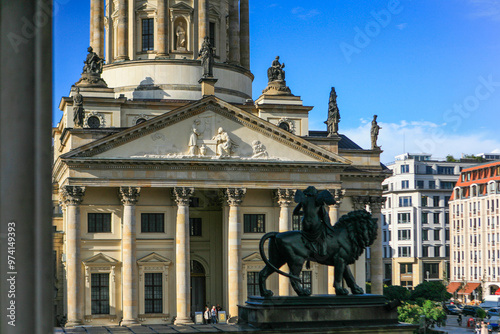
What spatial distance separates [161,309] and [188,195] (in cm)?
844

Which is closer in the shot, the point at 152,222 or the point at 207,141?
the point at 207,141

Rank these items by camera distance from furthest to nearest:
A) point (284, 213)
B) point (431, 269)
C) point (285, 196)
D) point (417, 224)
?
1. point (417, 224)
2. point (431, 269)
3. point (284, 213)
4. point (285, 196)

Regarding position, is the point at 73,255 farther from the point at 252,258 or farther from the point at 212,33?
the point at 212,33

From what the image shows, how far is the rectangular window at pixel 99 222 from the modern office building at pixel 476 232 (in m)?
77.1

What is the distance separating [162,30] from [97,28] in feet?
23.7

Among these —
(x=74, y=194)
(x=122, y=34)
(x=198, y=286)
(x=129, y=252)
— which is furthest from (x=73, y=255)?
(x=122, y=34)

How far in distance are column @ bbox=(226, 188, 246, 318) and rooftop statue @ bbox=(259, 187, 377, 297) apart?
3723 cm

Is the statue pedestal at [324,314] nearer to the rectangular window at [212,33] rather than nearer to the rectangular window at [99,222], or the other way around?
the rectangular window at [99,222]

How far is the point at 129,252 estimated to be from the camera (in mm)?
55719

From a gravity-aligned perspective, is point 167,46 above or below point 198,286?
above

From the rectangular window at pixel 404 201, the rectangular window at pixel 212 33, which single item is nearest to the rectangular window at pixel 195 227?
the rectangular window at pixel 212 33

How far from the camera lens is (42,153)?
3697 mm

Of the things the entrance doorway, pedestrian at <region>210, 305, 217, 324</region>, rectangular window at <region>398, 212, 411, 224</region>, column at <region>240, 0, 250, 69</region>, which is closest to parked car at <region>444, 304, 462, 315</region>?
rectangular window at <region>398, 212, 411, 224</region>

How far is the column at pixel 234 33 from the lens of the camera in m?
75.7
